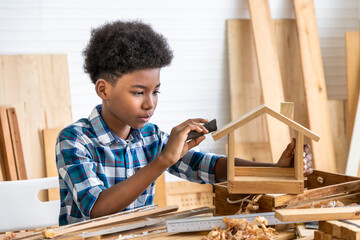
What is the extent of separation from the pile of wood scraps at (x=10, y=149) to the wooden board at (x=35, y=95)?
0.06 m

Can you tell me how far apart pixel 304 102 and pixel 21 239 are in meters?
3.00

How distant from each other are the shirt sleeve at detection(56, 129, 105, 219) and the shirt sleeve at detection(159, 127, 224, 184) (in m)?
0.50

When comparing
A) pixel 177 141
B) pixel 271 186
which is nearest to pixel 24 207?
pixel 177 141

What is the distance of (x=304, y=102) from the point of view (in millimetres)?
4016

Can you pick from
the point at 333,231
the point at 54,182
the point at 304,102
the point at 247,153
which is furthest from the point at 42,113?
the point at 333,231

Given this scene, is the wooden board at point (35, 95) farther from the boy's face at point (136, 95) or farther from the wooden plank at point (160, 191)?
the boy's face at point (136, 95)

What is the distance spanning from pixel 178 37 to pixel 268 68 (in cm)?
79

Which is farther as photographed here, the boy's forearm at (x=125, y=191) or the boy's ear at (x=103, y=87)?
the boy's ear at (x=103, y=87)

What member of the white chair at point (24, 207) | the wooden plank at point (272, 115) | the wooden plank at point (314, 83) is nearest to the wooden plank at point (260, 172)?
the wooden plank at point (272, 115)

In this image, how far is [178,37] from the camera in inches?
154

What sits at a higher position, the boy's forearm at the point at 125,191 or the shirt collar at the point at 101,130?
the shirt collar at the point at 101,130

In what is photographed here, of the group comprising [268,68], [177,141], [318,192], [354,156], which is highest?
[268,68]

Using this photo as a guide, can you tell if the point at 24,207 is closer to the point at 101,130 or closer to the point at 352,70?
the point at 101,130

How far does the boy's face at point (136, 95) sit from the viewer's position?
6.22 ft
